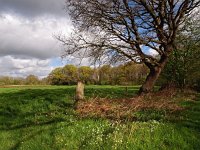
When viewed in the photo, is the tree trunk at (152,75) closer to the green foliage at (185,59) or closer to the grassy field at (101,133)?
the green foliage at (185,59)

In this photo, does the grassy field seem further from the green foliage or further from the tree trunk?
the green foliage

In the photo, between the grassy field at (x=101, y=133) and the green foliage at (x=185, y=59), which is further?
the green foliage at (x=185, y=59)

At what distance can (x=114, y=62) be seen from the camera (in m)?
20.0

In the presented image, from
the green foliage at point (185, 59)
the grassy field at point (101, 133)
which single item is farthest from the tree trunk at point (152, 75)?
the grassy field at point (101, 133)

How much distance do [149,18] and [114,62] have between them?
12.3 feet

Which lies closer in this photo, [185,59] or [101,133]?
[101,133]

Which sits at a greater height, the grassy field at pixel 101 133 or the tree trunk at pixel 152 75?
the tree trunk at pixel 152 75

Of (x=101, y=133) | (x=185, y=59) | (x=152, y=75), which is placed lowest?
(x=101, y=133)

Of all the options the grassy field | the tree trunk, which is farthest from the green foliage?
the grassy field

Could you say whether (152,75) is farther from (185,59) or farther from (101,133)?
(101,133)

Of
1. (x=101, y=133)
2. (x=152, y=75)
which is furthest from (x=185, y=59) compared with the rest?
(x=101, y=133)

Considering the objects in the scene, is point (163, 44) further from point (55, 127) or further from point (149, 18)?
point (55, 127)

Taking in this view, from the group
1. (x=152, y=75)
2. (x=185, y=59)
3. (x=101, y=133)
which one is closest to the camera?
(x=101, y=133)

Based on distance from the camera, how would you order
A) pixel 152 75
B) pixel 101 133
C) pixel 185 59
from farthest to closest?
1. pixel 185 59
2. pixel 152 75
3. pixel 101 133
